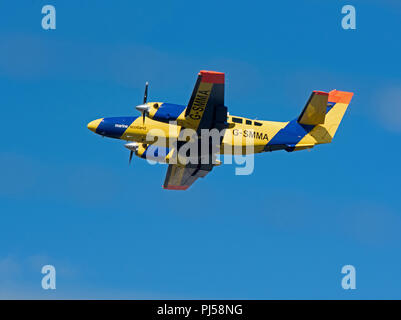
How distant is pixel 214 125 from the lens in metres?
48.6

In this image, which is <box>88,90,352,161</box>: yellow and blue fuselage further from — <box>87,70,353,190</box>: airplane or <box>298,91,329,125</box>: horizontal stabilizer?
<box>298,91,329,125</box>: horizontal stabilizer

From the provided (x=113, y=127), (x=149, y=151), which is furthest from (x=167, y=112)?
(x=149, y=151)

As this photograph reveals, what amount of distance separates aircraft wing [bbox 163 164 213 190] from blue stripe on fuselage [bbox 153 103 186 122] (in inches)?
302

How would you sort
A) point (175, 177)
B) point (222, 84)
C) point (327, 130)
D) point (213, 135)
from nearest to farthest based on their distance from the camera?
point (222, 84) → point (213, 135) → point (327, 130) → point (175, 177)

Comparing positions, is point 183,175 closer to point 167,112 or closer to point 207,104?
point 167,112

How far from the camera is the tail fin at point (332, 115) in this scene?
2063 inches

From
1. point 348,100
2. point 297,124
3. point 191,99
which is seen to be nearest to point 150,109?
point 191,99

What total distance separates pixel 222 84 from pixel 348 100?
13.5m

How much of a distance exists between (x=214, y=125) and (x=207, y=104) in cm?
196

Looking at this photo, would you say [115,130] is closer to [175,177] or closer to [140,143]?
[140,143]

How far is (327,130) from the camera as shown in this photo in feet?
173

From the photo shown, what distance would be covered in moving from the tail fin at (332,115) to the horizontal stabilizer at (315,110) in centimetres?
75

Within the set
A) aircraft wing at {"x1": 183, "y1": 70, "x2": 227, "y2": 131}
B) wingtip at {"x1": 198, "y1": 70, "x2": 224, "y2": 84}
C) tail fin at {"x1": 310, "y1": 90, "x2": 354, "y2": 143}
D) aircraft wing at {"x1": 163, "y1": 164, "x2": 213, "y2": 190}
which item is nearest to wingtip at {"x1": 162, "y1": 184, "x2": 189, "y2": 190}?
aircraft wing at {"x1": 163, "y1": 164, "x2": 213, "y2": 190}

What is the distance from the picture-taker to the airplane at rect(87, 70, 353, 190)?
4747 cm
